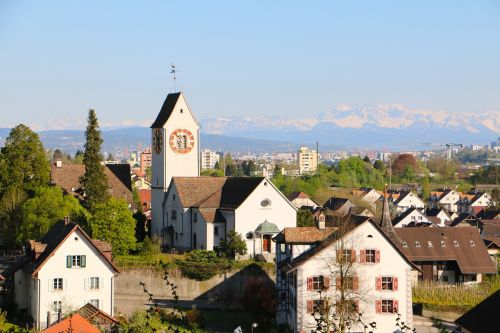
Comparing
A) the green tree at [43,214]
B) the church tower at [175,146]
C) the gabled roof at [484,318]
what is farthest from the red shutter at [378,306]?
the church tower at [175,146]

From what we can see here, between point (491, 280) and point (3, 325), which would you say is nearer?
point (3, 325)

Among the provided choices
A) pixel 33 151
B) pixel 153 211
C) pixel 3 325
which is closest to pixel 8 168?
pixel 33 151

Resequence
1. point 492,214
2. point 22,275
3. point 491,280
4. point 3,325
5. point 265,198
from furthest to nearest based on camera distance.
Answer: point 492,214, point 491,280, point 265,198, point 22,275, point 3,325

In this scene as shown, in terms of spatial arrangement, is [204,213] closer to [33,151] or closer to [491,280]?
[33,151]

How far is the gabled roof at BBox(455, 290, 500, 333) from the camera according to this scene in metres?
31.5

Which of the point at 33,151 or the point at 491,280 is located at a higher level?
the point at 33,151

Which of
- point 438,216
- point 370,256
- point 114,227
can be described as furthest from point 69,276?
point 438,216

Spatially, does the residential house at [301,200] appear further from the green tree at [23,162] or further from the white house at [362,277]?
the white house at [362,277]

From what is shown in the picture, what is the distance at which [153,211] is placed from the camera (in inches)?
2425

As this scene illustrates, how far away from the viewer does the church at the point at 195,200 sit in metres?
54.0

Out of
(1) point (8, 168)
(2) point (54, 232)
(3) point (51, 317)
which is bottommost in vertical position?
(3) point (51, 317)

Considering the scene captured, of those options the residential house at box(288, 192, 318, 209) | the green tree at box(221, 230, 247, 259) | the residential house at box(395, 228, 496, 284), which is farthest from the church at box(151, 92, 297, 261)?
the residential house at box(288, 192, 318, 209)

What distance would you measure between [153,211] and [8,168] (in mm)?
8668

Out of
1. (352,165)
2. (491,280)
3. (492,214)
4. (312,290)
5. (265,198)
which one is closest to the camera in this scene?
(312,290)
